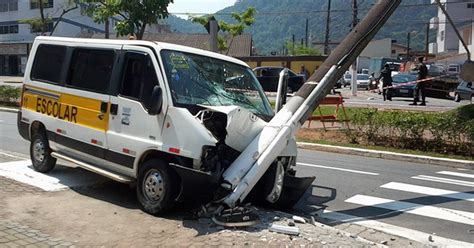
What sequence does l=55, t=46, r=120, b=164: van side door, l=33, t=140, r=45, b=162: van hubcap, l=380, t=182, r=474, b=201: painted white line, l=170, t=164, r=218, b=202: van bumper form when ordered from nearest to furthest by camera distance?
l=170, t=164, r=218, b=202: van bumper < l=55, t=46, r=120, b=164: van side door < l=380, t=182, r=474, b=201: painted white line < l=33, t=140, r=45, b=162: van hubcap

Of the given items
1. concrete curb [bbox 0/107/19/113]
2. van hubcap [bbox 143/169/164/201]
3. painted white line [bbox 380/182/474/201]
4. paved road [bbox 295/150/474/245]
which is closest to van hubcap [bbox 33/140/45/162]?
van hubcap [bbox 143/169/164/201]

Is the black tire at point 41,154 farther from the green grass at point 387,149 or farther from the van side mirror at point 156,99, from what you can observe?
the green grass at point 387,149

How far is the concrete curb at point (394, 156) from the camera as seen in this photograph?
10805 millimetres

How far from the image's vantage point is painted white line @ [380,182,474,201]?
26.1 ft

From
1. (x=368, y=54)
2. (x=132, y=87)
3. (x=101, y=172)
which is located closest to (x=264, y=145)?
(x=132, y=87)

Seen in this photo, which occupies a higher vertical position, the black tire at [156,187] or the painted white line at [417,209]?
the black tire at [156,187]

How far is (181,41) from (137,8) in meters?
48.7

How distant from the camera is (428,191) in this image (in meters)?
8.23

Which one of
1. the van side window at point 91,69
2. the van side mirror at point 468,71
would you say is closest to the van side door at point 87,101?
the van side window at point 91,69

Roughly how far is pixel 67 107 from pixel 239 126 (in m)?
2.88

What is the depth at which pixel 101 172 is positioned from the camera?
271 inches

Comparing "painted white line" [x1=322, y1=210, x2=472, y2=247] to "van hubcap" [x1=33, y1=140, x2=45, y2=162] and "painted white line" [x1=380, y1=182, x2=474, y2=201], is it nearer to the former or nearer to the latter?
"painted white line" [x1=380, y1=182, x2=474, y2=201]

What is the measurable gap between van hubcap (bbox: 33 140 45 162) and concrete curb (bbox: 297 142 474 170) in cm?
664

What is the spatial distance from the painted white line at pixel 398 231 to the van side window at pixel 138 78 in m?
2.74
